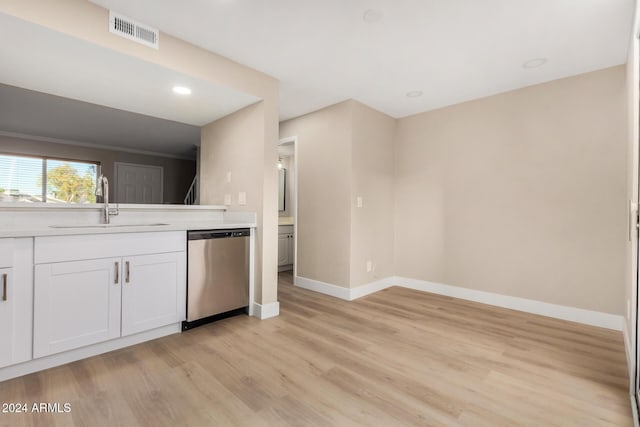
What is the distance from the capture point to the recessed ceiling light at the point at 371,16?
2020mm

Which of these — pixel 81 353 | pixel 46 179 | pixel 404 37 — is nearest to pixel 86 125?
pixel 46 179

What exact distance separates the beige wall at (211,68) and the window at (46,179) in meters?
4.07

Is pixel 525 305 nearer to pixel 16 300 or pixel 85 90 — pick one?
pixel 16 300

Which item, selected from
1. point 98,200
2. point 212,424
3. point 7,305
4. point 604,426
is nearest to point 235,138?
point 7,305

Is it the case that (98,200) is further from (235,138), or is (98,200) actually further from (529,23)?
(529,23)

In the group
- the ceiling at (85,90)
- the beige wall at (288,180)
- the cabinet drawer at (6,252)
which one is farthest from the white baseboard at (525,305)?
the cabinet drawer at (6,252)

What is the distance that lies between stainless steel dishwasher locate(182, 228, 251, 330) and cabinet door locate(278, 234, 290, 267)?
78.3 inches

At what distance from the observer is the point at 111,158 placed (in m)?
6.27

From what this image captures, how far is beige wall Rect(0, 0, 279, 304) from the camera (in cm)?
180

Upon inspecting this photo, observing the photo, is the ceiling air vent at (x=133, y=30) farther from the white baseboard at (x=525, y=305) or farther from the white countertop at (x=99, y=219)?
the white baseboard at (x=525, y=305)

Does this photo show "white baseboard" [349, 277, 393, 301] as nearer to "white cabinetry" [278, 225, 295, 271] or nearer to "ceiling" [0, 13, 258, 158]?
"white cabinetry" [278, 225, 295, 271]

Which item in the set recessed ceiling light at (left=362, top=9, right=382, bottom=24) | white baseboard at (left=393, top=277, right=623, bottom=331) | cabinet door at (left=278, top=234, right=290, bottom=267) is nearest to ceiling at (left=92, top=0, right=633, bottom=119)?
recessed ceiling light at (left=362, top=9, right=382, bottom=24)

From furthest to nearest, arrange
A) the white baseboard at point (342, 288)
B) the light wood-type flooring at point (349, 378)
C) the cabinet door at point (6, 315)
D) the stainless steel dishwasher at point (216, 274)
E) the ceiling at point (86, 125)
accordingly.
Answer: the ceiling at point (86, 125) → the white baseboard at point (342, 288) → the stainless steel dishwasher at point (216, 274) → the cabinet door at point (6, 315) → the light wood-type flooring at point (349, 378)

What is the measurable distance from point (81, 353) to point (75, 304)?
368 mm
